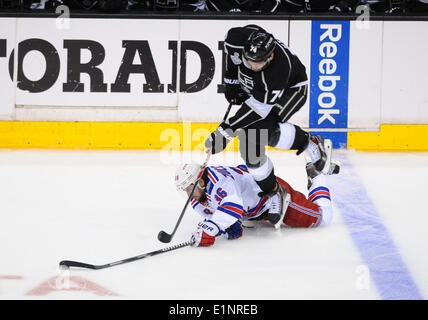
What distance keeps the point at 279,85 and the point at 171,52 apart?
98.3 inches

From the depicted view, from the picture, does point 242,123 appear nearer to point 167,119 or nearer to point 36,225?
point 36,225

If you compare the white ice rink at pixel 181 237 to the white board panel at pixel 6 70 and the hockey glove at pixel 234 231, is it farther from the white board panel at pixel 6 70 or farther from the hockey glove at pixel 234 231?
the white board panel at pixel 6 70

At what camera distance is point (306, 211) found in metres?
5.12

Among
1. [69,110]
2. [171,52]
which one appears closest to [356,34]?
[171,52]

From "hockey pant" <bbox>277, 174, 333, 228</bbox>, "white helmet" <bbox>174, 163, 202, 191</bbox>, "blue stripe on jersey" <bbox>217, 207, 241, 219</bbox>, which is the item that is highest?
"white helmet" <bbox>174, 163, 202, 191</bbox>

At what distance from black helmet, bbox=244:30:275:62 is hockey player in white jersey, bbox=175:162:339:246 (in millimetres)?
673

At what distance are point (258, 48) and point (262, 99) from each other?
0.42 meters

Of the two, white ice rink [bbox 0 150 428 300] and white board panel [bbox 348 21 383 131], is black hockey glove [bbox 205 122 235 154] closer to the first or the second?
white ice rink [bbox 0 150 428 300]

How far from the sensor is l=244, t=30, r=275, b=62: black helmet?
4.66 metres

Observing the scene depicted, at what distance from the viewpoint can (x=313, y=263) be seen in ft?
14.9

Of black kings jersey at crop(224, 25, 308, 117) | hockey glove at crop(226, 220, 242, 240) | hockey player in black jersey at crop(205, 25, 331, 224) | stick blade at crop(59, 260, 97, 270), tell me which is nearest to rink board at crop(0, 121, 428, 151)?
hockey player in black jersey at crop(205, 25, 331, 224)

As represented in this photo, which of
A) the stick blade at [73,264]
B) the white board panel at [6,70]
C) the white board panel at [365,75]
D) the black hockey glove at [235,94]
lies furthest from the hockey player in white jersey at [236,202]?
the white board panel at [6,70]

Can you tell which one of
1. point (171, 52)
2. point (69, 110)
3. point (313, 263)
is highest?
point (171, 52)

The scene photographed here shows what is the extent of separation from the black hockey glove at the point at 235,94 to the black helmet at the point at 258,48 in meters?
0.56
